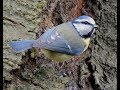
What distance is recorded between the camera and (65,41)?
6.81ft

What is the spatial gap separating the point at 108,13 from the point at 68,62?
395 millimetres

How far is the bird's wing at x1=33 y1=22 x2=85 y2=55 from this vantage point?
185 cm

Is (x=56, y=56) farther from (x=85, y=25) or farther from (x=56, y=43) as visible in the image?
(x=85, y=25)

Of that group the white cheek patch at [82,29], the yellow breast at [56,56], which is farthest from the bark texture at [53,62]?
the white cheek patch at [82,29]

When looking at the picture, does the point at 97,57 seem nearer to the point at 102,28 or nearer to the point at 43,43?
the point at 102,28

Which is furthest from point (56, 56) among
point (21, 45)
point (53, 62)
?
point (21, 45)

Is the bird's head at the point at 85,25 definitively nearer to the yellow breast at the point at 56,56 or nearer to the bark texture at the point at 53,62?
the bark texture at the point at 53,62

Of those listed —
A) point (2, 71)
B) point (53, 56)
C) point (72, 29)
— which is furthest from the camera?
point (72, 29)

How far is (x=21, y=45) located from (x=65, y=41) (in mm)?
393

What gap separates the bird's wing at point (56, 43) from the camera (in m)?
1.85

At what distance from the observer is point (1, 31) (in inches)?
69.6

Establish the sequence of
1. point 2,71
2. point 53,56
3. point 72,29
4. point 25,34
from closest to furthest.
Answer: point 2,71, point 25,34, point 53,56, point 72,29

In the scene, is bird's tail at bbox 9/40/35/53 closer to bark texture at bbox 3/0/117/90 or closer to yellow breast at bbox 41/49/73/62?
bark texture at bbox 3/0/117/90

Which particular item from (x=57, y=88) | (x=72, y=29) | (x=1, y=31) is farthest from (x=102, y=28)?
(x=1, y=31)
